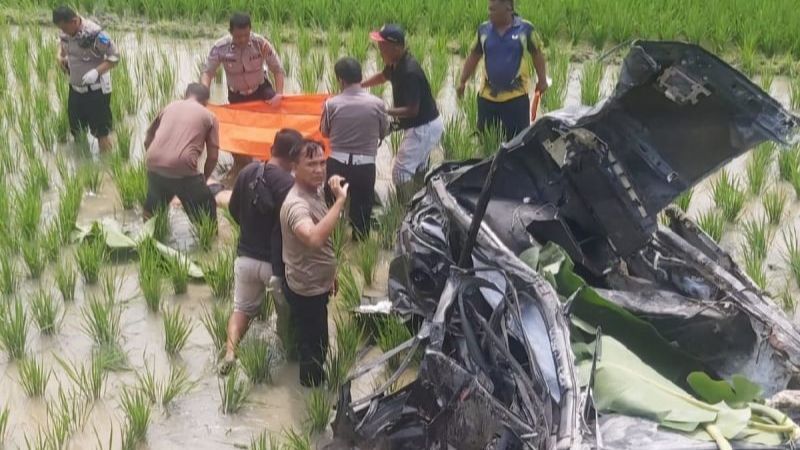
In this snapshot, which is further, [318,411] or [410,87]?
[410,87]

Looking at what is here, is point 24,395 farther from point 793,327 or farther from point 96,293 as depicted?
point 793,327

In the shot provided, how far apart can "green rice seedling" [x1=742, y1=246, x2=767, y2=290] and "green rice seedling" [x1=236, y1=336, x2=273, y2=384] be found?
2.66 metres

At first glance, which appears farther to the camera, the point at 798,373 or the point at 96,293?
the point at 96,293

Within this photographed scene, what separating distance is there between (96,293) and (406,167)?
2.34m

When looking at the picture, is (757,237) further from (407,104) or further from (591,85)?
(591,85)

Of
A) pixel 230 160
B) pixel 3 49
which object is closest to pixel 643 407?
pixel 230 160

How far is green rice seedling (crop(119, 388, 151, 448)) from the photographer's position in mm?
5109

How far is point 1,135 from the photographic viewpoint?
8492 millimetres

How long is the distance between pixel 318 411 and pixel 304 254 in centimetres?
73

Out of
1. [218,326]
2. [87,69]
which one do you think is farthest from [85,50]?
[218,326]

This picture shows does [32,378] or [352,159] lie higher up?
[352,159]

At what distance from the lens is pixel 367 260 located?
266 inches

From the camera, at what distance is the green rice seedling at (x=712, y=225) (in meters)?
7.19

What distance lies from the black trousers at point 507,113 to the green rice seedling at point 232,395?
332 centimetres
